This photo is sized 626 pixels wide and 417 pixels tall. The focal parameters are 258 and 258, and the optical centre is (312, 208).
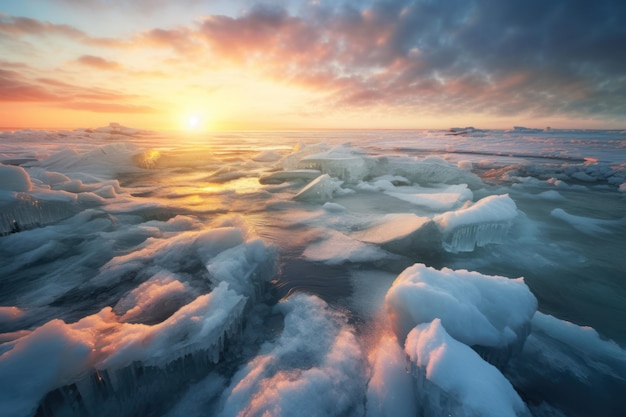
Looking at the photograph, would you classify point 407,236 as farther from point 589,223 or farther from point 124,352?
point 589,223

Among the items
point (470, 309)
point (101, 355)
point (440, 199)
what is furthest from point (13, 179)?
point (440, 199)

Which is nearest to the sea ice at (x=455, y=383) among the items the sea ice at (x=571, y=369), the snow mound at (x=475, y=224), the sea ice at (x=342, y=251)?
the sea ice at (x=571, y=369)

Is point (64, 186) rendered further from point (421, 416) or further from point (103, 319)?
point (421, 416)

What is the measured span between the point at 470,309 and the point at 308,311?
70.2 inches

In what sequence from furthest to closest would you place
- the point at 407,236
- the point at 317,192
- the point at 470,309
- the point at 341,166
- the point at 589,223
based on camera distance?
1. the point at 341,166
2. the point at 317,192
3. the point at 589,223
4. the point at 407,236
5. the point at 470,309

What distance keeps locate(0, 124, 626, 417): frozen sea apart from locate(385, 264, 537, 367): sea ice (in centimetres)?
2

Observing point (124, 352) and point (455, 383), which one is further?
point (124, 352)

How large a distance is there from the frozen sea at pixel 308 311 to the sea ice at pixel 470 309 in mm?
16

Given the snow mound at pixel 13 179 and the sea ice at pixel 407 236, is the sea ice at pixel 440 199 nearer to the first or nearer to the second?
the sea ice at pixel 407 236

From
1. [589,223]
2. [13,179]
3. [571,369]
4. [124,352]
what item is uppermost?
[13,179]

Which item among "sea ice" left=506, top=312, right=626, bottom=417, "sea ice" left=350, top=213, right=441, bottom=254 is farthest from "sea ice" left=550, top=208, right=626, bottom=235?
"sea ice" left=506, top=312, right=626, bottom=417

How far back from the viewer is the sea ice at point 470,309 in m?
2.32

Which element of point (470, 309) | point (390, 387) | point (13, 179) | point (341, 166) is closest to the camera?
point (390, 387)

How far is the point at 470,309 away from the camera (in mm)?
2424
